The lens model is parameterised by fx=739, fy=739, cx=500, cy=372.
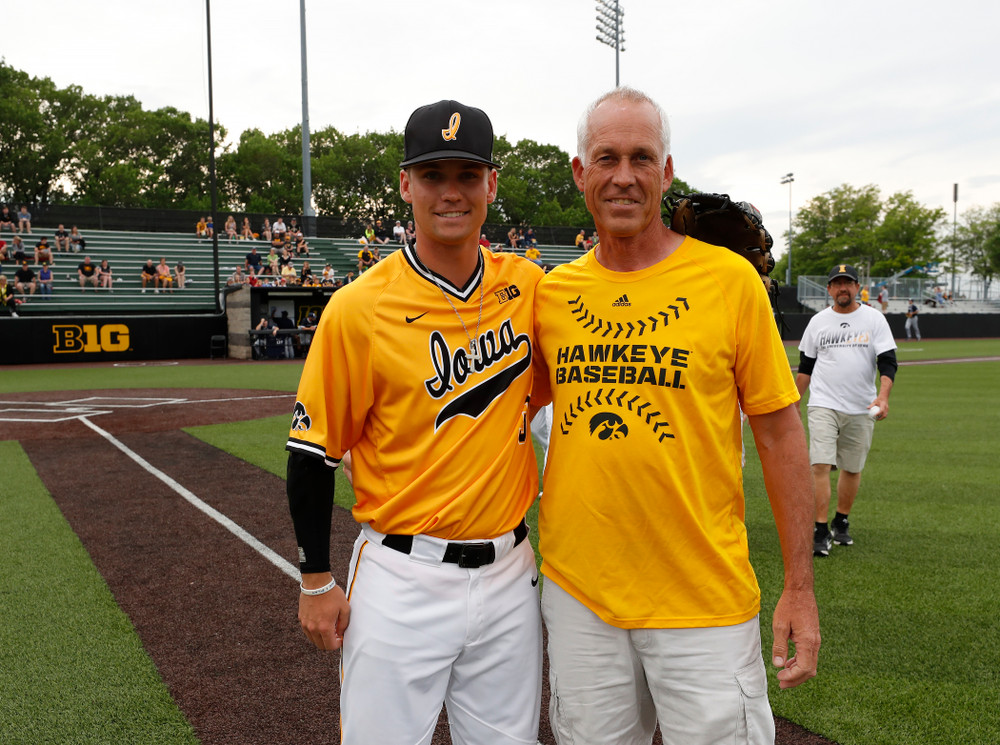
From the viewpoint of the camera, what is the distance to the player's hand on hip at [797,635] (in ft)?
6.86

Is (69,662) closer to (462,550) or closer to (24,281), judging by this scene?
(462,550)

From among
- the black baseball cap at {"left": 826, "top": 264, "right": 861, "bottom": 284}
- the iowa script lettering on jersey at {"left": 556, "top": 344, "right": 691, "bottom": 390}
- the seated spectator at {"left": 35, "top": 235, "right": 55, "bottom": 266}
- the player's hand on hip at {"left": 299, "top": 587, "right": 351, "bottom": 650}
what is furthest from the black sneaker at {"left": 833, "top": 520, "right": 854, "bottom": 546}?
the seated spectator at {"left": 35, "top": 235, "right": 55, "bottom": 266}

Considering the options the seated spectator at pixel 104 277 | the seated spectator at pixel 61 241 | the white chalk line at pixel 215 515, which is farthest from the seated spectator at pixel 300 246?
the white chalk line at pixel 215 515

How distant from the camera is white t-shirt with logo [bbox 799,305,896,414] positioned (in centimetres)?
633

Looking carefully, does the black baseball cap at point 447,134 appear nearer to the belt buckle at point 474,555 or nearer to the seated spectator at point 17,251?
the belt buckle at point 474,555

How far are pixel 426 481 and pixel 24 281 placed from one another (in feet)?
99.4

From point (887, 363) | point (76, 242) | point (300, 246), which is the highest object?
point (300, 246)

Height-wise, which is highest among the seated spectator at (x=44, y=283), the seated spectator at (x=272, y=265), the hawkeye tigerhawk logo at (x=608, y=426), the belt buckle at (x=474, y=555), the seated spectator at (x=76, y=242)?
the seated spectator at (x=76, y=242)

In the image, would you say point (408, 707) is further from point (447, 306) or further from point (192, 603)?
point (192, 603)

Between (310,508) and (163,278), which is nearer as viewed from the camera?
(310,508)

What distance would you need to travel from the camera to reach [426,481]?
7.36 feet

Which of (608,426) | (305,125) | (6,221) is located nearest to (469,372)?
(608,426)

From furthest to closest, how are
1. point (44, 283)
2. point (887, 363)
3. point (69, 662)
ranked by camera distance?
point (44, 283), point (887, 363), point (69, 662)

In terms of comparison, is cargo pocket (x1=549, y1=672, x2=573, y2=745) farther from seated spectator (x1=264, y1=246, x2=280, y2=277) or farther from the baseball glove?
seated spectator (x1=264, y1=246, x2=280, y2=277)
